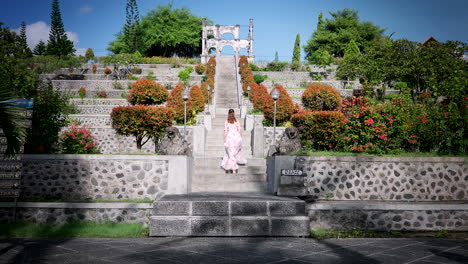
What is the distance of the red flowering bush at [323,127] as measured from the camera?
519 inches

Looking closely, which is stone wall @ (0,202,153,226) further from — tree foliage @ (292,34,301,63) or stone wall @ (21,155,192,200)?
tree foliage @ (292,34,301,63)

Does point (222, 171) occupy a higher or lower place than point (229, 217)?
higher

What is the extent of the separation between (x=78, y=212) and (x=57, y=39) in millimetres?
46447

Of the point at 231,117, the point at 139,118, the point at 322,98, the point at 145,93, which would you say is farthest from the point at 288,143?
the point at 322,98

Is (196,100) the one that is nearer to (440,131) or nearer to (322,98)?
(322,98)

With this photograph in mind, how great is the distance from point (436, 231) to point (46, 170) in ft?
28.8

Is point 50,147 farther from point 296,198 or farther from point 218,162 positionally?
point 296,198

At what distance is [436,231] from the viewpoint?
7652 mm

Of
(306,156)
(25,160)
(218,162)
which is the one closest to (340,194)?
(306,156)

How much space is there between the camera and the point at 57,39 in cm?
4753

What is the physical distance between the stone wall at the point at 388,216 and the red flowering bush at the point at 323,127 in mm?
5446

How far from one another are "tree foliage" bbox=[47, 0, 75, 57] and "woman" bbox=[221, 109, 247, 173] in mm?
41390

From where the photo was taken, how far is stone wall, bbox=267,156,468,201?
29.0 ft

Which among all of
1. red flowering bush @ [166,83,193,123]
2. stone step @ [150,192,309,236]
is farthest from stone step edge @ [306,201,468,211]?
red flowering bush @ [166,83,193,123]
